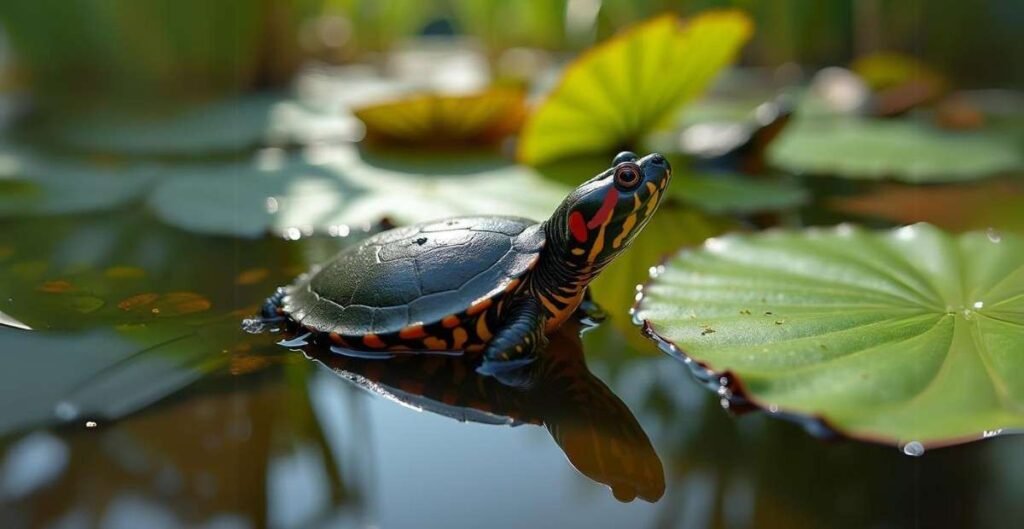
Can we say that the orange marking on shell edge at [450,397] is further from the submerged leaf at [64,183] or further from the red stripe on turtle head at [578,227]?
the submerged leaf at [64,183]

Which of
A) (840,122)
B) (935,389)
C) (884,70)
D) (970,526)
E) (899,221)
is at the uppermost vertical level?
(884,70)

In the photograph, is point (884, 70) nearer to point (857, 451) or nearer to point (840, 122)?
point (840, 122)

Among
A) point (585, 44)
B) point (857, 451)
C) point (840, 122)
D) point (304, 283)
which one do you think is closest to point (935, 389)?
point (857, 451)

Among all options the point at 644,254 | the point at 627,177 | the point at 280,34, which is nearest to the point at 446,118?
the point at 644,254

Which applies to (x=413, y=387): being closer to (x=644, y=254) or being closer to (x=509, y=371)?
(x=509, y=371)

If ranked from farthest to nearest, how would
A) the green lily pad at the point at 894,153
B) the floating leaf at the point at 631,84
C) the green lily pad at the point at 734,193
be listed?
the green lily pad at the point at 894,153 → the floating leaf at the point at 631,84 → the green lily pad at the point at 734,193

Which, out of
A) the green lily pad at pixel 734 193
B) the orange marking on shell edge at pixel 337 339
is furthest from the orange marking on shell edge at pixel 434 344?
the green lily pad at pixel 734 193

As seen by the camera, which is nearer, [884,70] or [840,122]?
[840,122]
